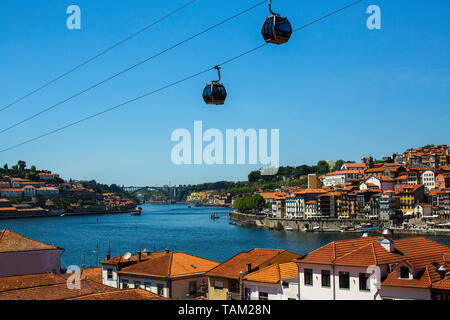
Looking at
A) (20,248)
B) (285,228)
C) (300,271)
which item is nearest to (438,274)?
(300,271)

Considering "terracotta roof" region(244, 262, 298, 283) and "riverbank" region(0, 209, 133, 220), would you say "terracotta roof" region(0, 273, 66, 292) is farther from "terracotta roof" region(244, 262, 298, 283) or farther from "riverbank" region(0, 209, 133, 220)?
"riverbank" region(0, 209, 133, 220)

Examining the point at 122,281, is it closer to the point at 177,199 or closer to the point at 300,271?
the point at 300,271

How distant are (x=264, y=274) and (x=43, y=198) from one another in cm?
9716

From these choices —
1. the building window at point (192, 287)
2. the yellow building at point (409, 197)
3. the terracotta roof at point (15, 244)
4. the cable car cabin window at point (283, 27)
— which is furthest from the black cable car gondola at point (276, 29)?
the yellow building at point (409, 197)

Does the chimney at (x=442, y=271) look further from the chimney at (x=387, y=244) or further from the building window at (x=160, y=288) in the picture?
the building window at (x=160, y=288)

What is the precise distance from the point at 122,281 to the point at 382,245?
6.98 metres

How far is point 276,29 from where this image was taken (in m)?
5.92

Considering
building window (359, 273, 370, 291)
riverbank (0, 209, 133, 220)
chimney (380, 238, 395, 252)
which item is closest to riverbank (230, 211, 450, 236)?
chimney (380, 238, 395, 252)

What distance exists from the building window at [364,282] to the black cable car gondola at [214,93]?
16.8 feet

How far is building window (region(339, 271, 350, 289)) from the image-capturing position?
1055cm

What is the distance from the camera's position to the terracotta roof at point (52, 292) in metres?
8.76

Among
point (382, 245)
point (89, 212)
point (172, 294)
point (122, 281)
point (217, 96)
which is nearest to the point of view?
point (217, 96)
